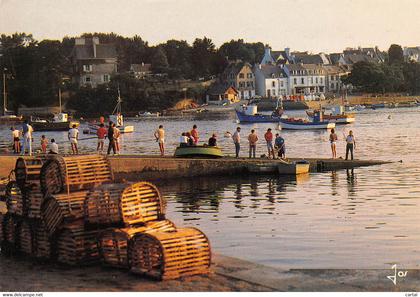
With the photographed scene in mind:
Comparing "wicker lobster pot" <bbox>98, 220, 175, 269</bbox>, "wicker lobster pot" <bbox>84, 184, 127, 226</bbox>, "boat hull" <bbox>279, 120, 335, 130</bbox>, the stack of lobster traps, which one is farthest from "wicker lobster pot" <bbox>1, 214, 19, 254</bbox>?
"boat hull" <bbox>279, 120, 335, 130</bbox>

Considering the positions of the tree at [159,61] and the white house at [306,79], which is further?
the white house at [306,79]

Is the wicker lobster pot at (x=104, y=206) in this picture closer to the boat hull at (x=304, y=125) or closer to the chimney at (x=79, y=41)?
the boat hull at (x=304, y=125)

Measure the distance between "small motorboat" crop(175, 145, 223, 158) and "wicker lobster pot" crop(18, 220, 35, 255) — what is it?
764 inches

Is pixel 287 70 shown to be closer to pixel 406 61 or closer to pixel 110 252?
pixel 406 61

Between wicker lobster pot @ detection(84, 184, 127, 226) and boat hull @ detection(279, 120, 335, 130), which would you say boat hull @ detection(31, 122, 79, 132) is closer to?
boat hull @ detection(279, 120, 335, 130)

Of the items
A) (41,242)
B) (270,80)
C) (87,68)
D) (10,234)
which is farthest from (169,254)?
(270,80)

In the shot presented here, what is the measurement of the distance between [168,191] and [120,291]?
709 inches

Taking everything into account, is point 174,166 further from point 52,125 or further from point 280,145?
point 52,125

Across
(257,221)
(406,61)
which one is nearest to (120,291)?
(257,221)

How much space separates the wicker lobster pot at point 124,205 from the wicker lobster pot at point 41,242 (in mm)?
837

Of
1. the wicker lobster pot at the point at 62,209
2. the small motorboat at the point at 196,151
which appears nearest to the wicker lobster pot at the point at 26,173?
the wicker lobster pot at the point at 62,209

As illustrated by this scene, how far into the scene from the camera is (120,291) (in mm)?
9969

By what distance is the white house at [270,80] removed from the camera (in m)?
147

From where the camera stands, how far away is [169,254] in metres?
10.4
